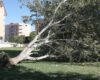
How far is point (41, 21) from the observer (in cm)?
2419

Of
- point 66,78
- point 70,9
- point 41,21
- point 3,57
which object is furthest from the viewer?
point 41,21

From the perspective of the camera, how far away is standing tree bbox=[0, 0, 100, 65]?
22266mm

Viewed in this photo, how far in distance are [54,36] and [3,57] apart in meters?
4.90

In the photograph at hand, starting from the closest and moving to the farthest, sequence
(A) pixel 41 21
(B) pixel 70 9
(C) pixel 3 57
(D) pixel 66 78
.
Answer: (D) pixel 66 78, (C) pixel 3 57, (B) pixel 70 9, (A) pixel 41 21

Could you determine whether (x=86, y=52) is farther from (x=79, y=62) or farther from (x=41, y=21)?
(x=41, y=21)

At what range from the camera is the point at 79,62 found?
24.3 m

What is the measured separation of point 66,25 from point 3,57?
5408 mm

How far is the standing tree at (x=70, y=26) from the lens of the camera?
22.3 m

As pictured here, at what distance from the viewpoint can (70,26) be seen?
2266cm

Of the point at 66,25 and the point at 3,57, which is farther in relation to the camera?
the point at 66,25

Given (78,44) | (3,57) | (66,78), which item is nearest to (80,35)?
(78,44)

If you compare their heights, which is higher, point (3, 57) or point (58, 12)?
point (58, 12)

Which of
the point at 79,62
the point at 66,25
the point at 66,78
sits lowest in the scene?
the point at 79,62

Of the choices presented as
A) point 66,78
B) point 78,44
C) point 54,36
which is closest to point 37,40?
point 54,36
